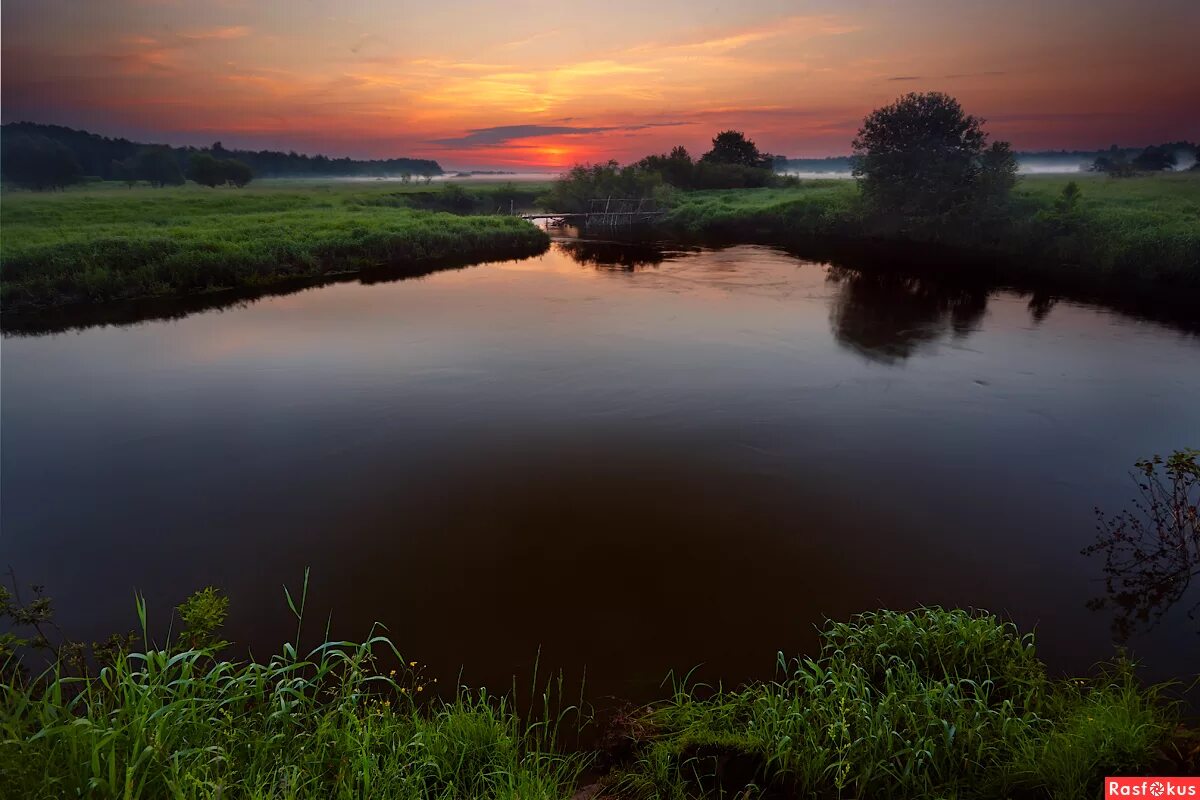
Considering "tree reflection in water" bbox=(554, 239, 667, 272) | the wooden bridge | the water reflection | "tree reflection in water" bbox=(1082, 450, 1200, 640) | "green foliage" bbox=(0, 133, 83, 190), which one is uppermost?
"green foliage" bbox=(0, 133, 83, 190)

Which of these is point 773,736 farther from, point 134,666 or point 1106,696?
point 134,666

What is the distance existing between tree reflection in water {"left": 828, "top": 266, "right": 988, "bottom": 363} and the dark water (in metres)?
0.25

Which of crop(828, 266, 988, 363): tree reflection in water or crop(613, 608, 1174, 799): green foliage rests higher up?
crop(828, 266, 988, 363): tree reflection in water

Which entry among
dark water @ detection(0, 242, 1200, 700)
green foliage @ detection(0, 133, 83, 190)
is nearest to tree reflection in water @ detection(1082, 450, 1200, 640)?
dark water @ detection(0, 242, 1200, 700)

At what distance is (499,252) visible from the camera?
37.7 meters

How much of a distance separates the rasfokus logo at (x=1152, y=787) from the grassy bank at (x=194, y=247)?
28.7 metres

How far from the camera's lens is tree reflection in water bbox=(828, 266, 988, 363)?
18.7 meters

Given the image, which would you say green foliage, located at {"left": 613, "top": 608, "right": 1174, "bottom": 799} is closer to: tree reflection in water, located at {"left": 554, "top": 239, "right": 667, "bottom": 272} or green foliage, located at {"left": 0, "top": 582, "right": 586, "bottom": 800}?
green foliage, located at {"left": 0, "top": 582, "right": 586, "bottom": 800}

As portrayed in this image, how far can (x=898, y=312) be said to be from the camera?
22391 mm

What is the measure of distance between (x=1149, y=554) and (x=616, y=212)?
187 feet

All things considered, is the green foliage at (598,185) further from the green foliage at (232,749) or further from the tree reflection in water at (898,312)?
the green foliage at (232,749)

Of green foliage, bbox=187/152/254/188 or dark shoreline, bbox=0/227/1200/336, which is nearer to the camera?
dark shoreline, bbox=0/227/1200/336

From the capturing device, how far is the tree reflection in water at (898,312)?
18.7 metres

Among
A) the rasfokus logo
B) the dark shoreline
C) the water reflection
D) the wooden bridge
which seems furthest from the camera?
the wooden bridge
